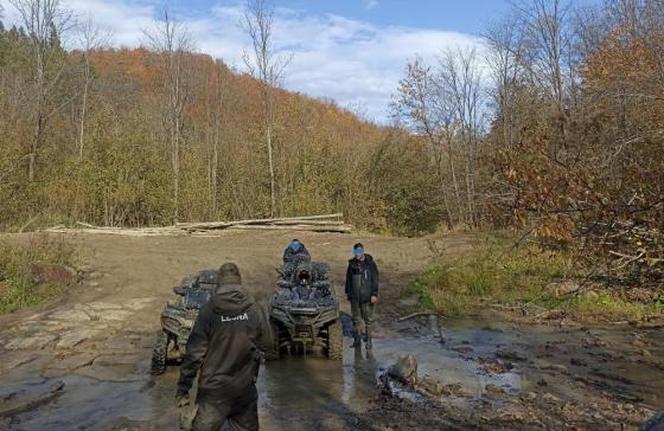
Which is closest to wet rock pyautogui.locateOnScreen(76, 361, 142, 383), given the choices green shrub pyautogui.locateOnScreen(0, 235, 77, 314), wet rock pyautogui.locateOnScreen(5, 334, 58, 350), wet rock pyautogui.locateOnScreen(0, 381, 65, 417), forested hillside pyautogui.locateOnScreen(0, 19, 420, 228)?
wet rock pyautogui.locateOnScreen(0, 381, 65, 417)

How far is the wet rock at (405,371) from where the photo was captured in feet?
29.1

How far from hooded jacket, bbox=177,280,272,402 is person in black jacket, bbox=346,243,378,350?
260 inches

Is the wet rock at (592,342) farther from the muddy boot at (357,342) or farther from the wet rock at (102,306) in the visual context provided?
the wet rock at (102,306)

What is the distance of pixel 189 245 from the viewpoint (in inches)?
888

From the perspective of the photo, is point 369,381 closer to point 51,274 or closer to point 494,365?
point 494,365

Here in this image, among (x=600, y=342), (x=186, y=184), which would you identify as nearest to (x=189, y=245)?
(x=186, y=184)

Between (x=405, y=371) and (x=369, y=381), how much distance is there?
0.55 meters

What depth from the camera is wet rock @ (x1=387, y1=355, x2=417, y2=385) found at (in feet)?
29.1

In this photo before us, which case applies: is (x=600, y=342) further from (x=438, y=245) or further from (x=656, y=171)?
(x=438, y=245)

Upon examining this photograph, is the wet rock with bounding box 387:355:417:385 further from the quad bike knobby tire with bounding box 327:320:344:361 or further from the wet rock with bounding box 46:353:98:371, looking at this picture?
the wet rock with bounding box 46:353:98:371

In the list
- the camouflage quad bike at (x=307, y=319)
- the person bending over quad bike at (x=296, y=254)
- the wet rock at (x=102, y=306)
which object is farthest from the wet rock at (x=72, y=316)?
the camouflage quad bike at (x=307, y=319)

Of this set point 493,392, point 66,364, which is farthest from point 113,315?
point 493,392

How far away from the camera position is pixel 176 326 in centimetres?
913

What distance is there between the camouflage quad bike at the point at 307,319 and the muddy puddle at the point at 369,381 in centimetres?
31
